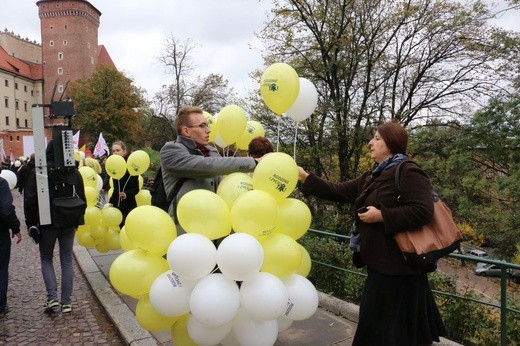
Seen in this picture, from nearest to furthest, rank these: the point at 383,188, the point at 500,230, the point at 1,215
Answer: the point at 383,188 < the point at 1,215 < the point at 500,230

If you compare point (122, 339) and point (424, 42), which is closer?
point (122, 339)

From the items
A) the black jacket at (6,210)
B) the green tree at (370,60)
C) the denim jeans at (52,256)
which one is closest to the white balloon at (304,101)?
the denim jeans at (52,256)

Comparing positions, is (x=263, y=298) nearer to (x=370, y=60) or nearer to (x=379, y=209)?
(x=379, y=209)

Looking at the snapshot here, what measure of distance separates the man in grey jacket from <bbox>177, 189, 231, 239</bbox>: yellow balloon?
0.85ft

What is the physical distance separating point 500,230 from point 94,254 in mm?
9835

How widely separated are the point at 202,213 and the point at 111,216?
3.89m

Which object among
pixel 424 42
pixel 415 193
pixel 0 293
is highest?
pixel 424 42

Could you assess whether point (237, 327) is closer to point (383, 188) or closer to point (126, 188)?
point (383, 188)

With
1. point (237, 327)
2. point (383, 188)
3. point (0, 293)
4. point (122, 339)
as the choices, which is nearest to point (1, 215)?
point (0, 293)

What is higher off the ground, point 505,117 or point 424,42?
point 424,42

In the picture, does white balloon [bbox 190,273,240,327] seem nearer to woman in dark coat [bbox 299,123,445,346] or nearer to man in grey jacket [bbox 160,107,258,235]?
man in grey jacket [bbox 160,107,258,235]

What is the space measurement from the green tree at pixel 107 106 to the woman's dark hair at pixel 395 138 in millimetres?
45784

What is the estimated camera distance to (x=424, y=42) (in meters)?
13.1

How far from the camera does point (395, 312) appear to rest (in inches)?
96.8
